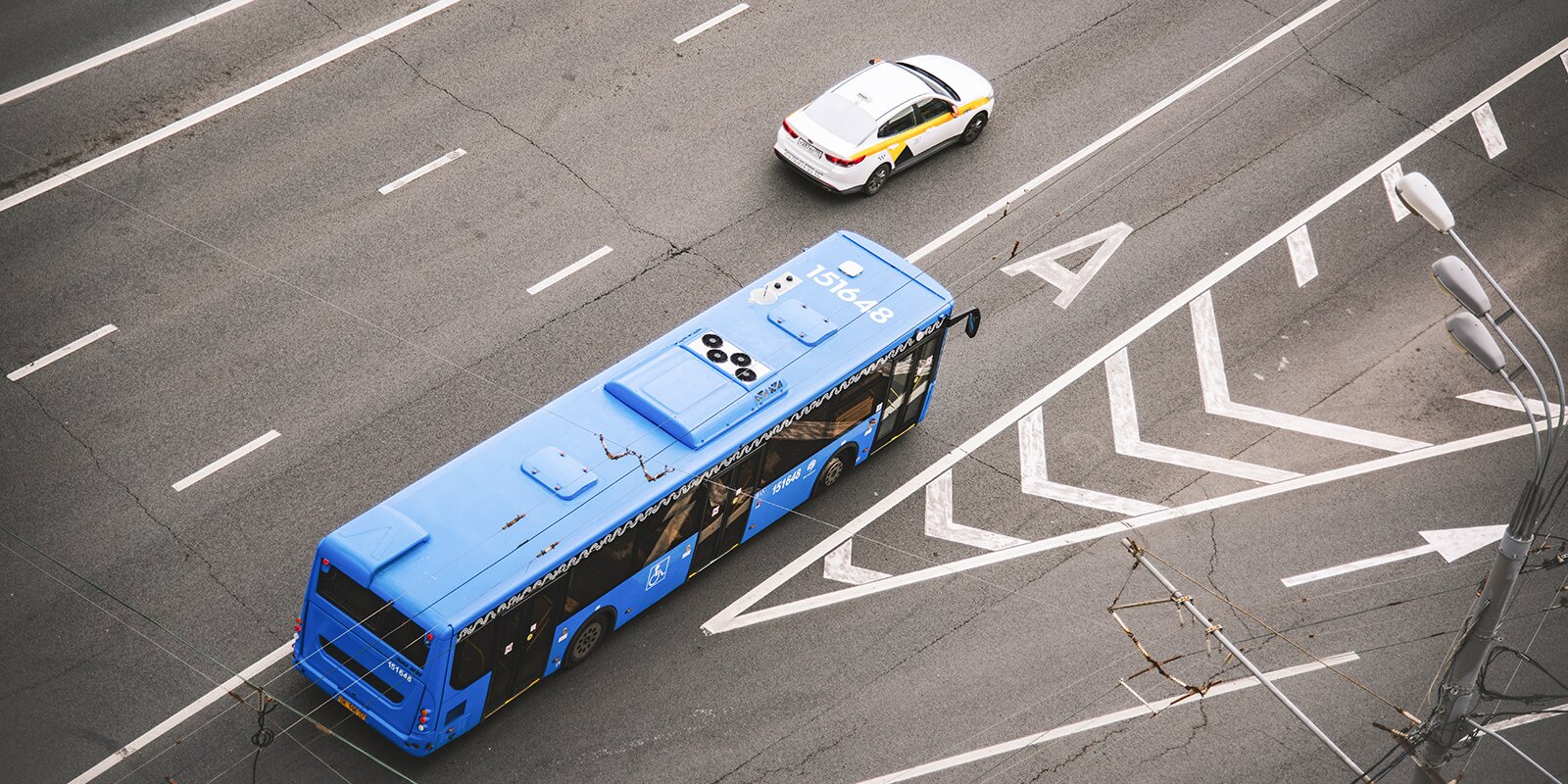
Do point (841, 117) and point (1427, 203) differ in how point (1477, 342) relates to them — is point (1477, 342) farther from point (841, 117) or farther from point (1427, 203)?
point (841, 117)

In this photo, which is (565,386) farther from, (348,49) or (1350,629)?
(1350,629)

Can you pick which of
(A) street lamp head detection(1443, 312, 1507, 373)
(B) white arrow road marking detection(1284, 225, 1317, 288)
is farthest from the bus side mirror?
(A) street lamp head detection(1443, 312, 1507, 373)

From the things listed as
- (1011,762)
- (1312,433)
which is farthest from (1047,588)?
(1312,433)

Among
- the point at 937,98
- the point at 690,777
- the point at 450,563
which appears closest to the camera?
the point at 450,563

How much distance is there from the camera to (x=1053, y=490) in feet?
67.3

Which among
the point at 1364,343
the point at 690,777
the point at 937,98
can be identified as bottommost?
the point at 690,777

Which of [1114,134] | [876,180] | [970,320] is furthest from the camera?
[1114,134]

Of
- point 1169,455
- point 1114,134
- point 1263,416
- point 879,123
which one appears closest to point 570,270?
point 879,123

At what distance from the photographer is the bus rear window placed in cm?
1519

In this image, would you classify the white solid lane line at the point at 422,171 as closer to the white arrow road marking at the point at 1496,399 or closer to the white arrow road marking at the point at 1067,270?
the white arrow road marking at the point at 1067,270

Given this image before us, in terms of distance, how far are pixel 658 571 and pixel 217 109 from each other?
12.0 m

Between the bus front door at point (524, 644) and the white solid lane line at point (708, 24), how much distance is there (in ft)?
43.7

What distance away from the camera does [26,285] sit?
68.7ft

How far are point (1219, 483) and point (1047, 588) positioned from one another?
11.0ft
